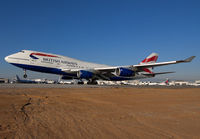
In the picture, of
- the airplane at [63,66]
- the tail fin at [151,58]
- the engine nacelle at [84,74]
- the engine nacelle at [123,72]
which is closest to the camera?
the airplane at [63,66]

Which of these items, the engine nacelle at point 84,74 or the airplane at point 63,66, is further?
the engine nacelle at point 84,74

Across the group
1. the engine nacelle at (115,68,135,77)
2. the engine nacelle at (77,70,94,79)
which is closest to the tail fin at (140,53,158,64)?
the engine nacelle at (115,68,135,77)

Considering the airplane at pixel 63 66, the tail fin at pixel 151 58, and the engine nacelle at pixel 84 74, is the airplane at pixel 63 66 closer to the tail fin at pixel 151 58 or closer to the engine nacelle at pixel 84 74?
the engine nacelle at pixel 84 74

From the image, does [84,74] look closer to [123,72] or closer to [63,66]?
[63,66]

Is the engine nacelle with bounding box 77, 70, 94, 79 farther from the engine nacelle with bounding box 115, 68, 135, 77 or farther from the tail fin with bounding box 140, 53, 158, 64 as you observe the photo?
the tail fin with bounding box 140, 53, 158, 64

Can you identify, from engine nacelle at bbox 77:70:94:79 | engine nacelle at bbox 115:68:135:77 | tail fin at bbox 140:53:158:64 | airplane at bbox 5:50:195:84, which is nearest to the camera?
airplane at bbox 5:50:195:84

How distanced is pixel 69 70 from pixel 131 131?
27.3 m

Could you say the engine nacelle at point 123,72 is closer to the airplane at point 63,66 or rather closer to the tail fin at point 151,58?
the airplane at point 63,66

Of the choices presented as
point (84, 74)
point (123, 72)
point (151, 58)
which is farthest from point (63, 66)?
point (151, 58)

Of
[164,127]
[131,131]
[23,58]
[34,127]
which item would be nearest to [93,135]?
[131,131]

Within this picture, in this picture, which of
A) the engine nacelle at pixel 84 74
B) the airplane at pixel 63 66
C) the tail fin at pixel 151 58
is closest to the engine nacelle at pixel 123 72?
the airplane at pixel 63 66

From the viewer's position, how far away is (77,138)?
3.36 m

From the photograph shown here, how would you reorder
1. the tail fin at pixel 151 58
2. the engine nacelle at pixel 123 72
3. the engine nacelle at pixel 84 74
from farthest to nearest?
the tail fin at pixel 151 58, the engine nacelle at pixel 84 74, the engine nacelle at pixel 123 72

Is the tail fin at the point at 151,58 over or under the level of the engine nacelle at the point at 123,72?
over
